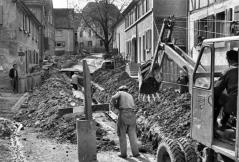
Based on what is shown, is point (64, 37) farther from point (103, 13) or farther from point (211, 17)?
point (211, 17)

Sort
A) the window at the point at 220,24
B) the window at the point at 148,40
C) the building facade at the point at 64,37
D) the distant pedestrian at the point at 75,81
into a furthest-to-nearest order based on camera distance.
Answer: the building facade at the point at 64,37, the window at the point at 148,40, the distant pedestrian at the point at 75,81, the window at the point at 220,24

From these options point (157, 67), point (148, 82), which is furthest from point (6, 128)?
point (157, 67)

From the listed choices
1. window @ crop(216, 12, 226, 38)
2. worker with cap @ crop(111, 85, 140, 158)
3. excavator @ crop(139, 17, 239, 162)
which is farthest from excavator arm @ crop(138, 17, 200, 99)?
window @ crop(216, 12, 226, 38)

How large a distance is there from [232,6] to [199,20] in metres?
4.35

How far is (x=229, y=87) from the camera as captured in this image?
5.68 m

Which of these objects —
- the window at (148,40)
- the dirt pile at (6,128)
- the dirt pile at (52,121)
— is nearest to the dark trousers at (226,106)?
the dirt pile at (52,121)

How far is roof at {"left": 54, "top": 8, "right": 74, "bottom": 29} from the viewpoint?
7956 centimetres

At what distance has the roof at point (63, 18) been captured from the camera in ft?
261

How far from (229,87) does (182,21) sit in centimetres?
2089

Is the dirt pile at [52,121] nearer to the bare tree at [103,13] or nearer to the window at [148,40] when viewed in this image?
the window at [148,40]

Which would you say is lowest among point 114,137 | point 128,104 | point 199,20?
point 114,137

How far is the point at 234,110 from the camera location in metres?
5.68

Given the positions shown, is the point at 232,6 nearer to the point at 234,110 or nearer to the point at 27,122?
the point at 27,122

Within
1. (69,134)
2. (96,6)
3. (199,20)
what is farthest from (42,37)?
(69,134)
